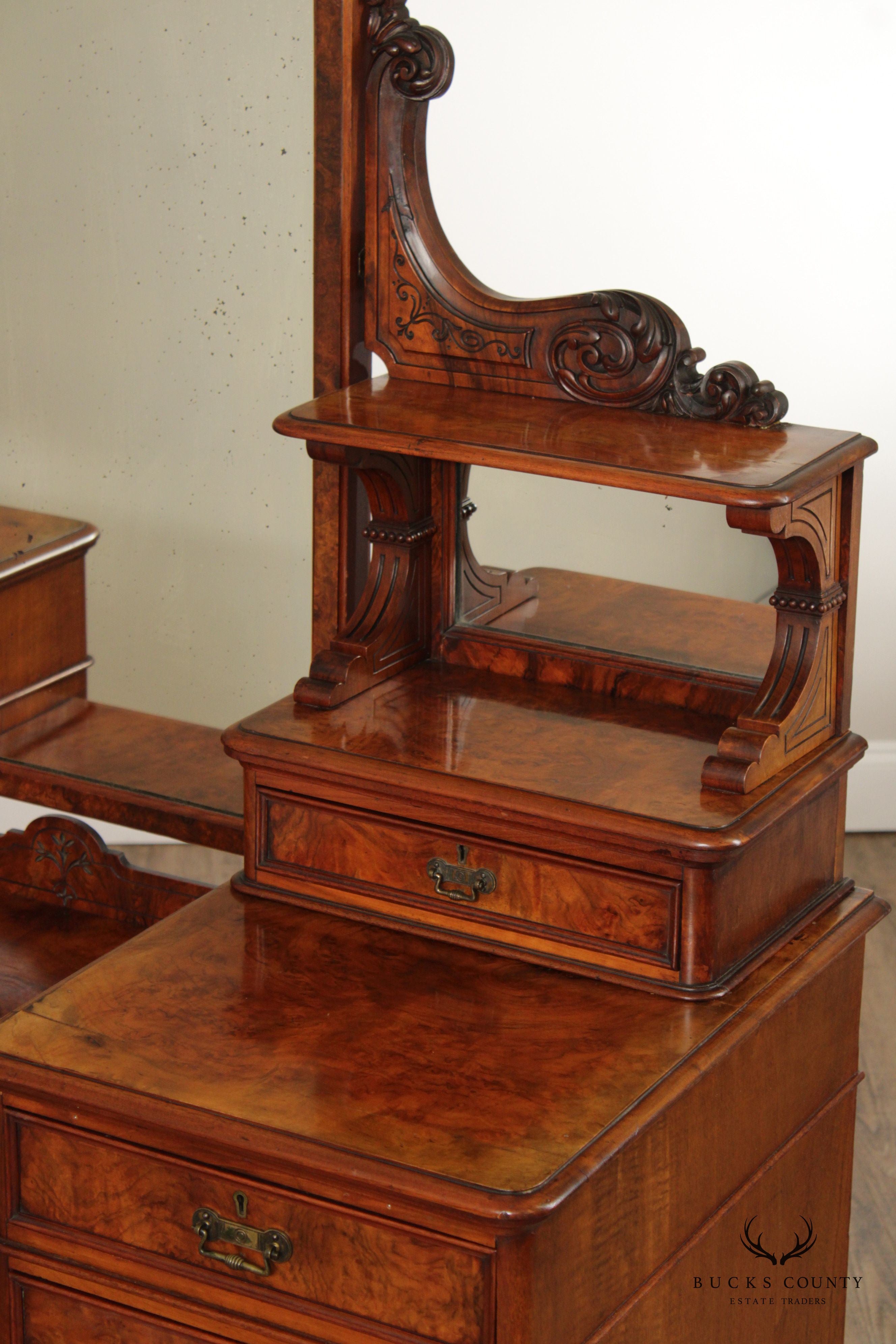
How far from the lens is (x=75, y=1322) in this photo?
1821mm

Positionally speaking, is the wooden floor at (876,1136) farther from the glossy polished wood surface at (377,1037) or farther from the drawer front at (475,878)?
the drawer front at (475,878)

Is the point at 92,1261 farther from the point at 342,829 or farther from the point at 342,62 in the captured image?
the point at 342,62

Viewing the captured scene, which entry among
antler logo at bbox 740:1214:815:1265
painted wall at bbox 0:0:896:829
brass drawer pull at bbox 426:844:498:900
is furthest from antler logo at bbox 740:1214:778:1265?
painted wall at bbox 0:0:896:829

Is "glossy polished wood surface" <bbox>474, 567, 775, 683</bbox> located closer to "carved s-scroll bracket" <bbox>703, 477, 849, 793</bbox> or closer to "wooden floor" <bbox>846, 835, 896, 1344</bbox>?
"carved s-scroll bracket" <bbox>703, 477, 849, 793</bbox>

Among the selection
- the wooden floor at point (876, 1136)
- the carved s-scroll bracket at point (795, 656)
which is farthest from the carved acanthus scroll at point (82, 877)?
the wooden floor at point (876, 1136)

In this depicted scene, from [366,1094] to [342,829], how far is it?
16.9 inches

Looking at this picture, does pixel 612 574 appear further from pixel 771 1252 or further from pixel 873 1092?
pixel 873 1092

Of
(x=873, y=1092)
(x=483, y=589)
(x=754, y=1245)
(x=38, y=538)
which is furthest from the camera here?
(x=873, y=1092)

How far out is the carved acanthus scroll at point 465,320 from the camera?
1952mm

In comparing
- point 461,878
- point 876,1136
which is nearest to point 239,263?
point 461,878

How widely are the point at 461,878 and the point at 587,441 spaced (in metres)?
0.51

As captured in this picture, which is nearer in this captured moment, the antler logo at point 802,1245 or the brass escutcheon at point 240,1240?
the brass escutcheon at point 240,1240

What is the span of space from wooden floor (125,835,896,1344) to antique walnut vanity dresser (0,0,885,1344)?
0.45m

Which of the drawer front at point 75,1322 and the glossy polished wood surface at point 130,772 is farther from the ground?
the glossy polished wood surface at point 130,772
